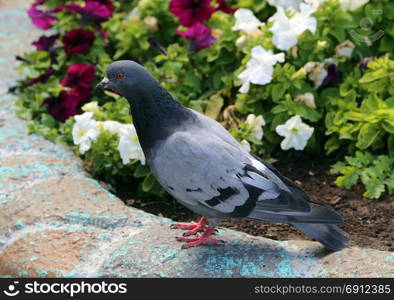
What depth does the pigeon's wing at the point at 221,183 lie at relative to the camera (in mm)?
3344

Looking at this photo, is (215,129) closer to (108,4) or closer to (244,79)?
(244,79)

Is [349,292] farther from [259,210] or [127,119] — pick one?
[127,119]

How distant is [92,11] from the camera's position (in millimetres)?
5547

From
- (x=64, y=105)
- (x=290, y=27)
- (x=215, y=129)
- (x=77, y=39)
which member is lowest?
(x=64, y=105)

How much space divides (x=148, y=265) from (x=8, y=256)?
2.46 ft

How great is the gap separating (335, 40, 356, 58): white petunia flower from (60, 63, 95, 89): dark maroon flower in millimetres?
1706

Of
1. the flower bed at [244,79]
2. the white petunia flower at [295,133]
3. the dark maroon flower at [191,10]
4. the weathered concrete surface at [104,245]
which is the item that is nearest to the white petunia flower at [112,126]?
the flower bed at [244,79]

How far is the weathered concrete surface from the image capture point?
133 inches

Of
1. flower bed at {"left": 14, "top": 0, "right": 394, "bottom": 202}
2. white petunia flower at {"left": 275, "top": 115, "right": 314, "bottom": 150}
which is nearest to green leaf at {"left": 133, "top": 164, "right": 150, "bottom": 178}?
flower bed at {"left": 14, "top": 0, "right": 394, "bottom": 202}

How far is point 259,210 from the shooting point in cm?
334

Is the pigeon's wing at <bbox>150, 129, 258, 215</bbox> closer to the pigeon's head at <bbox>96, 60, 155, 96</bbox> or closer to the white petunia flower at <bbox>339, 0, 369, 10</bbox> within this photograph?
the pigeon's head at <bbox>96, 60, 155, 96</bbox>

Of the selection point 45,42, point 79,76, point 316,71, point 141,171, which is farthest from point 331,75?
point 45,42

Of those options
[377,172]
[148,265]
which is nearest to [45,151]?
[148,265]

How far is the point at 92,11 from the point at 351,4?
1.99m
